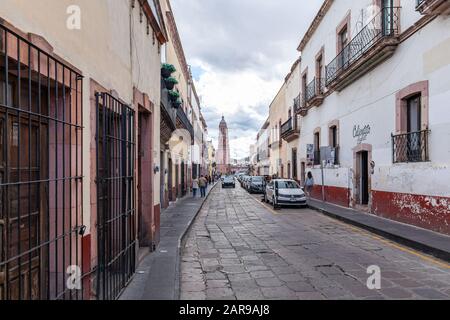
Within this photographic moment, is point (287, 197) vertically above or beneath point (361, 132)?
beneath

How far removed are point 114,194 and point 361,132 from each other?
13.2 m

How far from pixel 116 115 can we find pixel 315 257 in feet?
16.2

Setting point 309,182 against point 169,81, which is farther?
point 309,182

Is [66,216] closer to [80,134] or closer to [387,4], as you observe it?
[80,134]

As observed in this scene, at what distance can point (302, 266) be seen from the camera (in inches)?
295

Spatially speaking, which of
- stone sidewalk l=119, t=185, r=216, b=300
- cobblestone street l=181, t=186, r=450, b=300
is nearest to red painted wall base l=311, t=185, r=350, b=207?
cobblestone street l=181, t=186, r=450, b=300

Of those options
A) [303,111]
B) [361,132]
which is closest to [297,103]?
[303,111]

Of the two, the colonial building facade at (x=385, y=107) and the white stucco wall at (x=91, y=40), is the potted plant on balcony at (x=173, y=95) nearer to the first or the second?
the colonial building facade at (x=385, y=107)

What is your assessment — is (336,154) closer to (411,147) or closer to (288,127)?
(411,147)

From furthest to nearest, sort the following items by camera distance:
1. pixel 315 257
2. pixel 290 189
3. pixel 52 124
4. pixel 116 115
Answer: pixel 290 189
pixel 315 257
pixel 116 115
pixel 52 124

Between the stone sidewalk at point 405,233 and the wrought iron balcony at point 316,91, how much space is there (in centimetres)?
892

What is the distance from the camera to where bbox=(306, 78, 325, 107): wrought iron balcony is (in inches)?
898

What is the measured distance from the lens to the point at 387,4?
1428 centimetres
